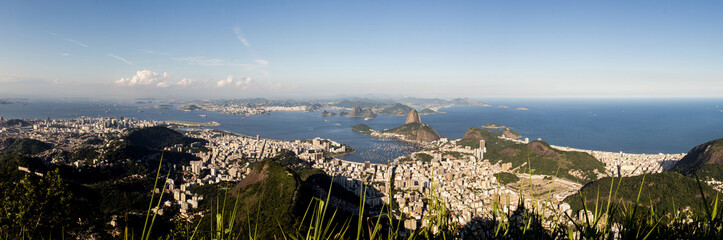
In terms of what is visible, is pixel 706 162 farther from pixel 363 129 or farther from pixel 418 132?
pixel 363 129

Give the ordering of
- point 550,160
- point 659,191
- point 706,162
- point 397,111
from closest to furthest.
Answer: point 659,191 < point 706,162 < point 550,160 < point 397,111

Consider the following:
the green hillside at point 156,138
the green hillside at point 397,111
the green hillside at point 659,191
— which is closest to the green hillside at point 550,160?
the green hillside at point 659,191

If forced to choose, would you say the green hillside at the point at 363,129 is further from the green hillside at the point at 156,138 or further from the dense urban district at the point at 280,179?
the green hillside at the point at 156,138

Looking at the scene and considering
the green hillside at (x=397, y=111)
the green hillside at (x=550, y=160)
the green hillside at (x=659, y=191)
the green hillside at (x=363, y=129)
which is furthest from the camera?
the green hillside at (x=397, y=111)

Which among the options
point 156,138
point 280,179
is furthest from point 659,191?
point 156,138

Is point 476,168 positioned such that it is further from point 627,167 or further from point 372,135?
point 372,135

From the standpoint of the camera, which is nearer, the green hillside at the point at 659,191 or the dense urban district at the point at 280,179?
the dense urban district at the point at 280,179

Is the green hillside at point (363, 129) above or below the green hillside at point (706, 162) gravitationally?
below

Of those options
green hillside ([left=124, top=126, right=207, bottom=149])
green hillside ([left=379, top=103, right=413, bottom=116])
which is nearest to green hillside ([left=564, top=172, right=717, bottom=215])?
green hillside ([left=124, top=126, right=207, bottom=149])
